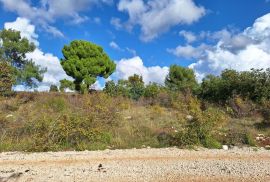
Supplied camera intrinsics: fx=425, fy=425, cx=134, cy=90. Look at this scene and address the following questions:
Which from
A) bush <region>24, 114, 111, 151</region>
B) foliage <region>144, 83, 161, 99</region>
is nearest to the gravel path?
bush <region>24, 114, 111, 151</region>

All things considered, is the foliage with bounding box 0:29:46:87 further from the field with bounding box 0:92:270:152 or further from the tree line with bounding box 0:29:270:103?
the field with bounding box 0:92:270:152

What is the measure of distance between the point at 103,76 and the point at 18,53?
1118cm

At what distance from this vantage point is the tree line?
96.0 feet

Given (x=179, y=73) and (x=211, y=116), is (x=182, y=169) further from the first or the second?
(x=179, y=73)

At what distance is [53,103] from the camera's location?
2586 centimetres

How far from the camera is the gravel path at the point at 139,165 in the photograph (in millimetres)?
11586

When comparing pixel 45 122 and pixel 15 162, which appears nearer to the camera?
pixel 15 162

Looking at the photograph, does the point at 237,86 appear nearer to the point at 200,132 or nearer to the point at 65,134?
the point at 200,132

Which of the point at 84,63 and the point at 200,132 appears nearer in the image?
the point at 200,132

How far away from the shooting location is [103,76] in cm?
4988

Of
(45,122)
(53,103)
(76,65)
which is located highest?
(76,65)

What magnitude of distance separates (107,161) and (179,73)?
132ft

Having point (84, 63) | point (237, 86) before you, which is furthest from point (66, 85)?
point (237, 86)

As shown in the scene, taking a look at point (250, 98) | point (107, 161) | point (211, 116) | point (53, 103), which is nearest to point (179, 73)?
point (250, 98)
